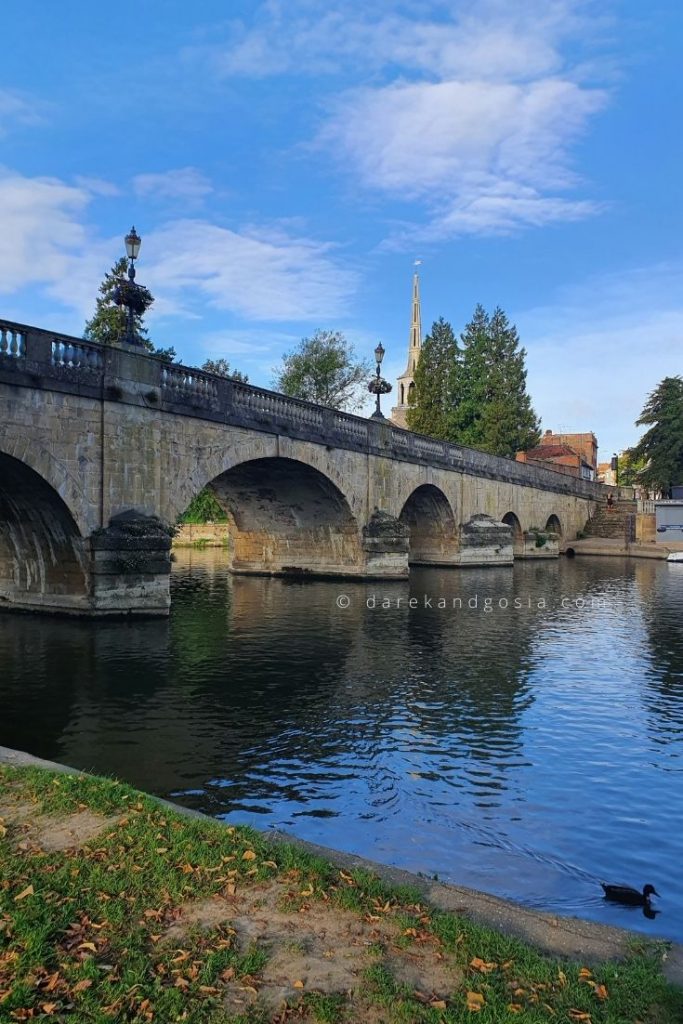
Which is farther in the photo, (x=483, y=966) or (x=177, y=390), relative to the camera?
(x=177, y=390)

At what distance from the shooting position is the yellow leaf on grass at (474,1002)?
3.29 metres

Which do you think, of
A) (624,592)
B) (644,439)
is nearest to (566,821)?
(624,592)

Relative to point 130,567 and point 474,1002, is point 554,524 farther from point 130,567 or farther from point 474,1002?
point 474,1002

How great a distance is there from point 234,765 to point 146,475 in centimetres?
1118

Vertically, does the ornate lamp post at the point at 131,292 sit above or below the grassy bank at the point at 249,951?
above

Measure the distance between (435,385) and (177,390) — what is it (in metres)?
49.6

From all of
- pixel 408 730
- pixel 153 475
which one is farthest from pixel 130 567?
pixel 408 730

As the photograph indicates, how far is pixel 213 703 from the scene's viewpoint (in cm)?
1080

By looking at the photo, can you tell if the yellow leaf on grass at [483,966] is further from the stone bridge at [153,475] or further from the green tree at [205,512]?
the green tree at [205,512]

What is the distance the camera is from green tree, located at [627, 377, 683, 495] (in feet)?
218

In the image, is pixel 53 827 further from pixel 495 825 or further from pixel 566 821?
pixel 566 821

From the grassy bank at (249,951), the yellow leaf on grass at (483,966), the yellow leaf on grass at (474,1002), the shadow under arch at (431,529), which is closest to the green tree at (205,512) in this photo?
the shadow under arch at (431,529)

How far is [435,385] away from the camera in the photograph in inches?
2623

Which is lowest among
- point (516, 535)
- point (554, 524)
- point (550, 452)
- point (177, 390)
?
point (516, 535)
